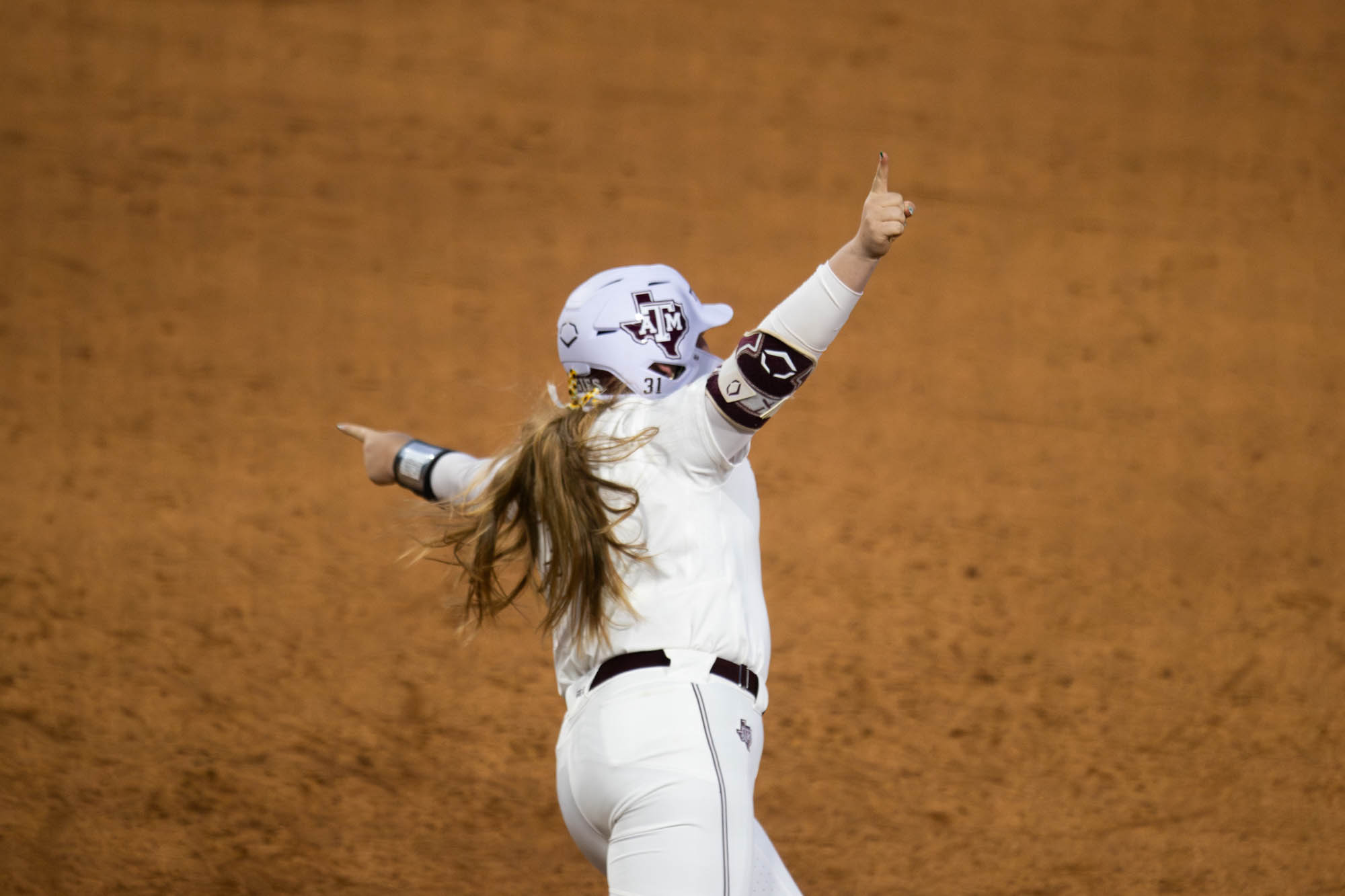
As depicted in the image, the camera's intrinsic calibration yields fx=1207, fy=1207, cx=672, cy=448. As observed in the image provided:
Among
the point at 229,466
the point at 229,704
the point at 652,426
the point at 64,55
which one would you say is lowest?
the point at 652,426

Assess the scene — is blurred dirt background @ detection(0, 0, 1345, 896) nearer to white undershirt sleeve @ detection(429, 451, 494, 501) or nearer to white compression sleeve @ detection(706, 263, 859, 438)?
white undershirt sleeve @ detection(429, 451, 494, 501)

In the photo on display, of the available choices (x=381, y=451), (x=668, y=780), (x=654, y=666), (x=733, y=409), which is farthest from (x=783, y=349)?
(x=381, y=451)

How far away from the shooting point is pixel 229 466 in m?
4.87

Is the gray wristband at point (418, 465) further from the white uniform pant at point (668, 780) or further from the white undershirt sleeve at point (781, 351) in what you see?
the white undershirt sleeve at point (781, 351)

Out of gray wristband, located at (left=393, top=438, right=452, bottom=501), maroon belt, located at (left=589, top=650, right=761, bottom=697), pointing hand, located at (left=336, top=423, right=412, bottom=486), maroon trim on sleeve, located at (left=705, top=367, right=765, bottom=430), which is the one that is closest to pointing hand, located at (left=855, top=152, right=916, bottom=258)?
maroon trim on sleeve, located at (left=705, top=367, right=765, bottom=430)

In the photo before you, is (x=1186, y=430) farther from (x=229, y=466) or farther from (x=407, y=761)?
(x=229, y=466)

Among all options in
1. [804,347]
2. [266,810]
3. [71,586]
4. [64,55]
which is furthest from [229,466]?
[804,347]

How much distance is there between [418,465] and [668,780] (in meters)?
0.88

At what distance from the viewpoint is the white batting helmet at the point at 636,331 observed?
1963 millimetres

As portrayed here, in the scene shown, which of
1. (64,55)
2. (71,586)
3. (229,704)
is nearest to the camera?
(229,704)

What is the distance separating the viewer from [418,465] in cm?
229

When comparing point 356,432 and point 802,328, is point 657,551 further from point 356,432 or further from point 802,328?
point 356,432

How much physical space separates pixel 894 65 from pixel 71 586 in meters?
4.13

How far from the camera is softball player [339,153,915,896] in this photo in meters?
1.68
